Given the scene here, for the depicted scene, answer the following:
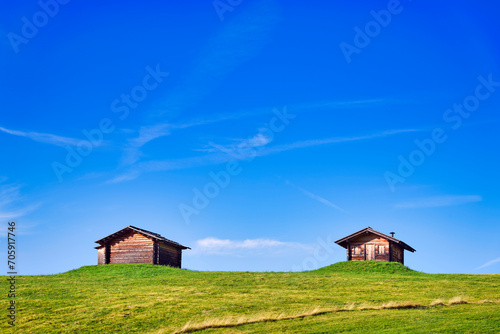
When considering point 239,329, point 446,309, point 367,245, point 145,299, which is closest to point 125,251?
point 145,299

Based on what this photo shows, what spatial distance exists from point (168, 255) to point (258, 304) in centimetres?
3266

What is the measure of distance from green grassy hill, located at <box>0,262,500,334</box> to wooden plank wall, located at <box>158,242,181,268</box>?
1156 cm

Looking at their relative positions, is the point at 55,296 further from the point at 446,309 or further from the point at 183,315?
the point at 446,309

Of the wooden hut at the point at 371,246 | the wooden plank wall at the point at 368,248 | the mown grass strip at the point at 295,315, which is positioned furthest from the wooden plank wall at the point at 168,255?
the mown grass strip at the point at 295,315

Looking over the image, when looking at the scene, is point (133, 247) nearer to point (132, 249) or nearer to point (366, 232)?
point (132, 249)

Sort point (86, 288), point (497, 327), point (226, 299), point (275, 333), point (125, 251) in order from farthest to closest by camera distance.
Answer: point (125, 251)
point (86, 288)
point (226, 299)
point (275, 333)
point (497, 327)

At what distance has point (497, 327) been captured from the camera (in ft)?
79.5

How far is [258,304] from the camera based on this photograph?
34000 mm

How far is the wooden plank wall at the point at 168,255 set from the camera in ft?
205

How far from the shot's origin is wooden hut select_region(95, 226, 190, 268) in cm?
6134

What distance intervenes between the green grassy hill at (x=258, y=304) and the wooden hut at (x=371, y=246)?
1185 cm

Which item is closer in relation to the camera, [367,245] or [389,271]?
[389,271]

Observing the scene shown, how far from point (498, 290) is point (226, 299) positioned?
21.4m

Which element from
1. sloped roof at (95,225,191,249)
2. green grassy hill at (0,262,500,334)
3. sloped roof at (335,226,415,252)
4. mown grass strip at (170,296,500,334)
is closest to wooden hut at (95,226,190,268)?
sloped roof at (95,225,191,249)
